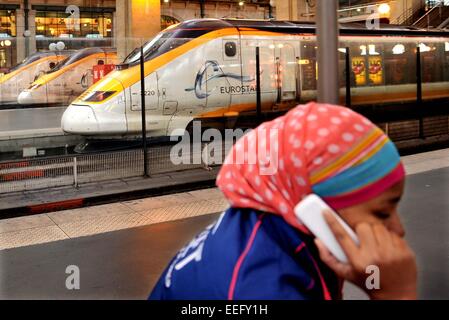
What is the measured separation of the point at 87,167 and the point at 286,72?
7.21 metres

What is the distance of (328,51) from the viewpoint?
380cm

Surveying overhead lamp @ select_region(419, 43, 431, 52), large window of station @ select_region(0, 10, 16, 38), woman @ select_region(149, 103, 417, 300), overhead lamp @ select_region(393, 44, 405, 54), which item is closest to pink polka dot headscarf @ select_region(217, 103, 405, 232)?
woman @ select_region(149, 103, 417, 300)

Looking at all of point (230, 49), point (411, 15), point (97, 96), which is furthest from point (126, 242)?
point (411, 15)

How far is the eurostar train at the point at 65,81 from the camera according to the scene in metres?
21.8

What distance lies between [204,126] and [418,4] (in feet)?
70.7

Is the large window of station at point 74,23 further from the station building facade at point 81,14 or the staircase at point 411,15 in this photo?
the staircase at point 411,15

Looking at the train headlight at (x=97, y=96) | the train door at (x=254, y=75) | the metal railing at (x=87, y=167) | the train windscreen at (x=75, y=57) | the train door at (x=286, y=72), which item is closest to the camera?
the metal railing at (x=87, y=167)

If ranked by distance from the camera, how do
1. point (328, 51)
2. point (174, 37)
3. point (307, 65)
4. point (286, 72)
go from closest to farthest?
point (328, 51)
point (174, 37)
point (286, 72)
point (307, 65)

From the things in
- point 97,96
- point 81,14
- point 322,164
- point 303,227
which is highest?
point 81,14

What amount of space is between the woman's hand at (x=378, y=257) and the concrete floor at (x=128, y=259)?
3.41 metres

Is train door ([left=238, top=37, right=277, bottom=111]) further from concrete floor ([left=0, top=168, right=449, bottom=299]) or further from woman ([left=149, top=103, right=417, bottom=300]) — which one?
woman ([left=149, top=103, right=417, bottom=300])

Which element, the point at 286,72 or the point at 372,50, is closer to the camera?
the point at 286,72

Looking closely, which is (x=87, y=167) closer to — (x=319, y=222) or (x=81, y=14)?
(x=319, y=222)

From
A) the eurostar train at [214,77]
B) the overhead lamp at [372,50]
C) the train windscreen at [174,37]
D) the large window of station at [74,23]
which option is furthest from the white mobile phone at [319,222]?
the large window of station at [74,23]
